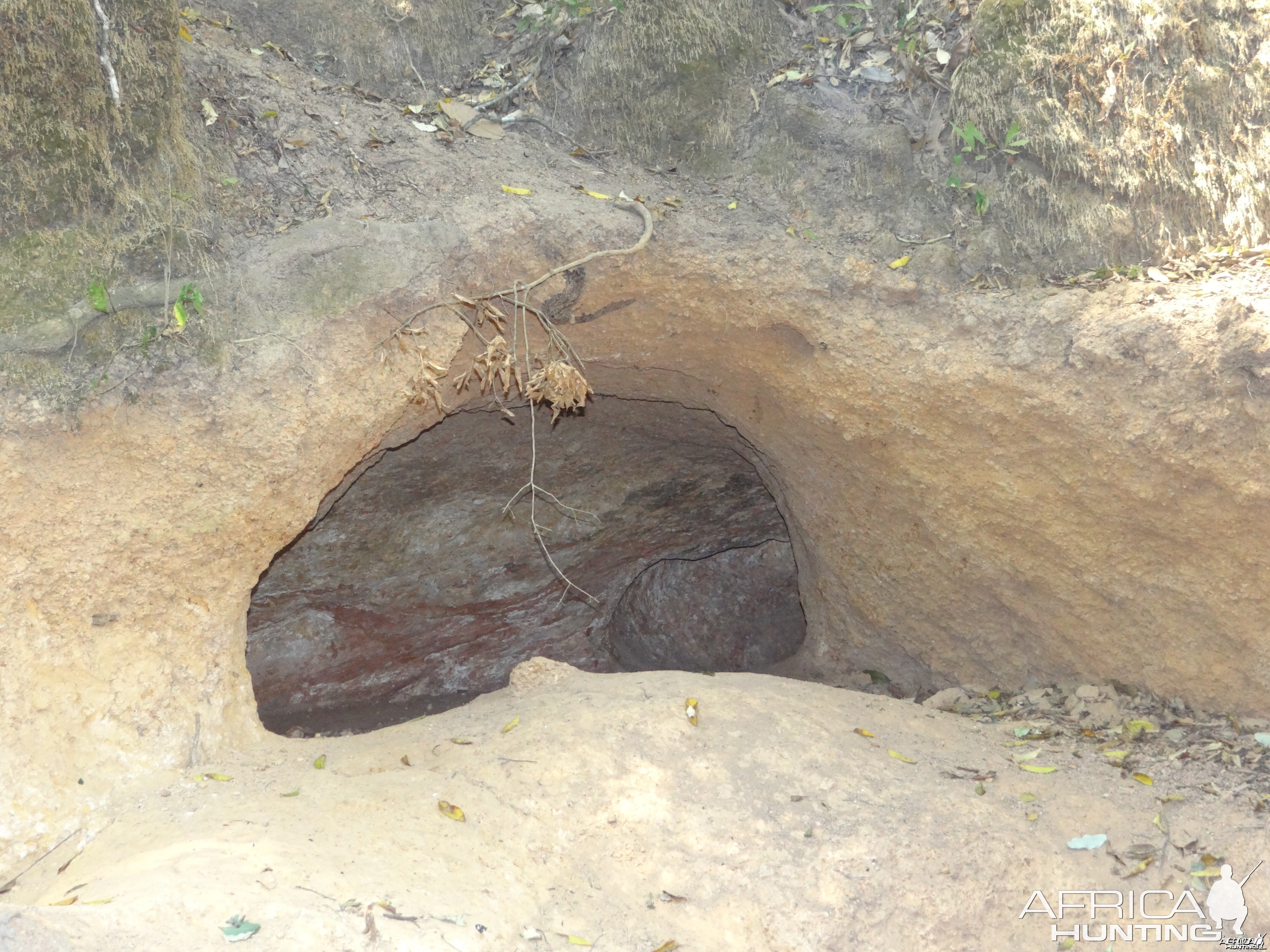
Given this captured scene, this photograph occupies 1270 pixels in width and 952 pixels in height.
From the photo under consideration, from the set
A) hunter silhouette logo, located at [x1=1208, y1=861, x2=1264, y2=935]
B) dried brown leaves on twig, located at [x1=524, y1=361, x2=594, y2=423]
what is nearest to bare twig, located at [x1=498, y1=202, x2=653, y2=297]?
dried brown leaves on twig, located at [x1=524, y1=361, x2=594, y2=423]

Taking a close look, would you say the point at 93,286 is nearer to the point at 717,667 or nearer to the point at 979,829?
the point at 979,829

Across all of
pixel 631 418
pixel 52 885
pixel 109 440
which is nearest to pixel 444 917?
pixel 52 885

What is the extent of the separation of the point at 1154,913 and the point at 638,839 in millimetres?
1566

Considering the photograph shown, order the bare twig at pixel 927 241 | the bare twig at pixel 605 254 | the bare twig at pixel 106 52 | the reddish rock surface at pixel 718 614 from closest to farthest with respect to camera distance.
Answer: the bare twig at pixel 106 52 < the bare twig at pixel 605 254 < the bare twig at pixel 927 241 < the reddish rock surface at pixel 718 614

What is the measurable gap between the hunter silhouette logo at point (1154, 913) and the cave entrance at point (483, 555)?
2.82 m

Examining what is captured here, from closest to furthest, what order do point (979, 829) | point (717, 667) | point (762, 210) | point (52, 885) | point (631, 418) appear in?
point (52, 885) < point (979, 829) < point (762, 210) < point (631, 418) < point (717, 667)

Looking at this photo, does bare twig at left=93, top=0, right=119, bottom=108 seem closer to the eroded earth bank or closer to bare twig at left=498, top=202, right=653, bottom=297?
the eroded earth bank

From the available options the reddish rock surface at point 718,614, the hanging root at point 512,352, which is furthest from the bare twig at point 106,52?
the reddish rock surface at point 718,614

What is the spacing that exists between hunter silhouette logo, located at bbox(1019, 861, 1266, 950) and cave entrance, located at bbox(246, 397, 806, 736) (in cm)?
282

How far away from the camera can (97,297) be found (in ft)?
10.9

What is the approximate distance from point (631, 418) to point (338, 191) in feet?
6.62

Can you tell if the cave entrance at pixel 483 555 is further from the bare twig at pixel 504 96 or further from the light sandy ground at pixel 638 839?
the light sandy ground at pixel 638 839

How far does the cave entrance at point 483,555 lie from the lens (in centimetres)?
513

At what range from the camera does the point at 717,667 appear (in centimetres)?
745
